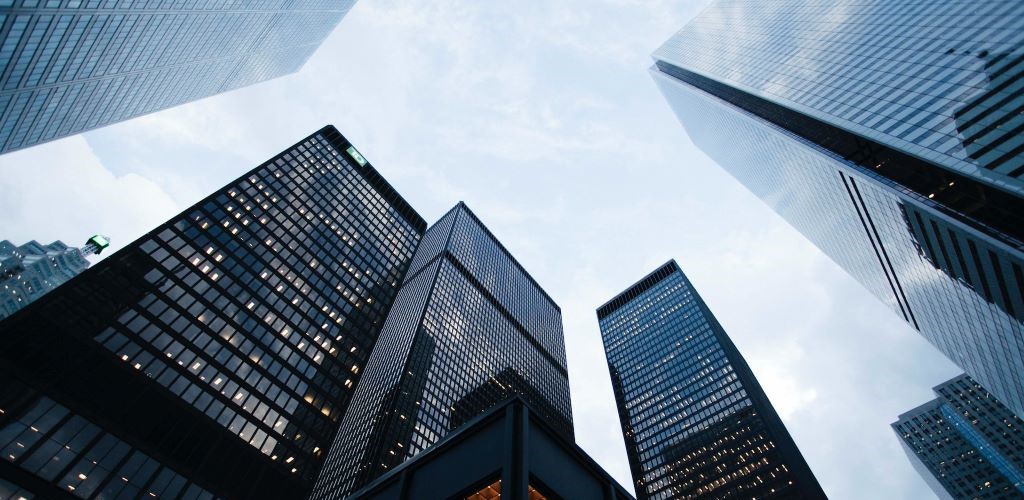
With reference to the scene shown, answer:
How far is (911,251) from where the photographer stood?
6425 cm

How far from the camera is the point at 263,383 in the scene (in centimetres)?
6450

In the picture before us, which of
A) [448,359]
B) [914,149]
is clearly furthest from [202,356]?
[914,149]

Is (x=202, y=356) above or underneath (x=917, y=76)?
underneath

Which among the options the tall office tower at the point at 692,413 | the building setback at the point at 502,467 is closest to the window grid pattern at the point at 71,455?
the building setback at the point at 502,467

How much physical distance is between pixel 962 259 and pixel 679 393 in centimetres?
9369

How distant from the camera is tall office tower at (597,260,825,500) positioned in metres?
106

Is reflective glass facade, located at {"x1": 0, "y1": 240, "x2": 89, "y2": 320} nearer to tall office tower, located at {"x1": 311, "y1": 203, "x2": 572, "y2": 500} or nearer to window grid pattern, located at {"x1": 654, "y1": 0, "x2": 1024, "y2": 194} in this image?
tall office tower, located at {"x1": 311, "y1": 203, "x2": 572, "y2": 500}

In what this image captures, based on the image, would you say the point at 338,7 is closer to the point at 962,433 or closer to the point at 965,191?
the point at 965,191

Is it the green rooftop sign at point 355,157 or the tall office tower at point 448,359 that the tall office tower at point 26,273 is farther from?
the tall office tower at point 448,359

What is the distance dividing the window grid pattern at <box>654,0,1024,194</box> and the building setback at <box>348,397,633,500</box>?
49.2m

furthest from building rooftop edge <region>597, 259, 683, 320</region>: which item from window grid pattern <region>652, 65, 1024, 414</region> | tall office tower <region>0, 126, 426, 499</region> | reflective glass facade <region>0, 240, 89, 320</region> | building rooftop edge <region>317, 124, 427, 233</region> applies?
reflective glass facade <region>0, 240, 89, 320</region>

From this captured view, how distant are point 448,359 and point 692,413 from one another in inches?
2538

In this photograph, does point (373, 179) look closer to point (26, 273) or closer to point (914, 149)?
point (914, 149)

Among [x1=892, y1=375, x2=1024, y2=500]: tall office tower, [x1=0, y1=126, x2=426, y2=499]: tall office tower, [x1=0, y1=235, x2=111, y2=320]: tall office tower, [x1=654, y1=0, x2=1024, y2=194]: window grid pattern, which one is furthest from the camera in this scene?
[x1=0, y1=235, x2=111, y2=320]: tall office tower
